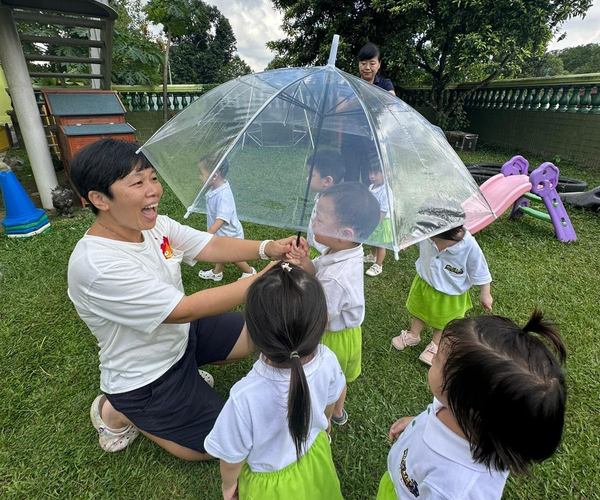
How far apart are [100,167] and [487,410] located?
1.66 meters

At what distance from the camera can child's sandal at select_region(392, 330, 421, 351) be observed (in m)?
2.73

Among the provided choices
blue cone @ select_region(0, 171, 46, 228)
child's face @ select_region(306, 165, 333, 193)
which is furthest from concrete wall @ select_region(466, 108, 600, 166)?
blue cone @ select_region(0, 171, 46, 228)

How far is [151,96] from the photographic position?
9.40 metres

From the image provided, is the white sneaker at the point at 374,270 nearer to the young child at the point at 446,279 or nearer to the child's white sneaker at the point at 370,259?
the child's white sneaker at the point at 370,259

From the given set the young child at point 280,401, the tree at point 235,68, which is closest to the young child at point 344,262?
the young child at point 280,401

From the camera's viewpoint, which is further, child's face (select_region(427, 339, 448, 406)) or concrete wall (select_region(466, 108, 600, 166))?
concrete wall (select_region(466, 108, 600, 166))

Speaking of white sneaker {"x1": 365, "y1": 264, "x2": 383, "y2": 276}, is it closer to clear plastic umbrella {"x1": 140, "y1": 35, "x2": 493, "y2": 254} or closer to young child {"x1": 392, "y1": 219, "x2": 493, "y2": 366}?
young child {"x1": 392, "y1": 219, "x2": 493, "y2": 366}

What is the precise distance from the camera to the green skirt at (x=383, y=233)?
4.92 ft

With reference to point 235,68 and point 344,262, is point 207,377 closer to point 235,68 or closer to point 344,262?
point 344,262

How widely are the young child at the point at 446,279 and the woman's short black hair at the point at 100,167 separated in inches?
70.9

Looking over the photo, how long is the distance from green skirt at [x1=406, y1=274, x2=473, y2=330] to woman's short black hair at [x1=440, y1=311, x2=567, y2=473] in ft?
→ 4.81

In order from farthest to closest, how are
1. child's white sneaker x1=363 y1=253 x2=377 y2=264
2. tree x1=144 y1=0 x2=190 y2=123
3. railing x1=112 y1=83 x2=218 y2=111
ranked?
railing x1=112 y1=83 x2=218 y2=111, tree x1=144 y1=0 x2=190 y2=123, child's white sneaker x1=363 y1=253 x2=377 y2=264

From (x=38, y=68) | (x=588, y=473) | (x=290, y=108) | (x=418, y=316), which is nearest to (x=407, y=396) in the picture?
(x=418, y=316)

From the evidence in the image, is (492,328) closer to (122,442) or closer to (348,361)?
(348,361)
